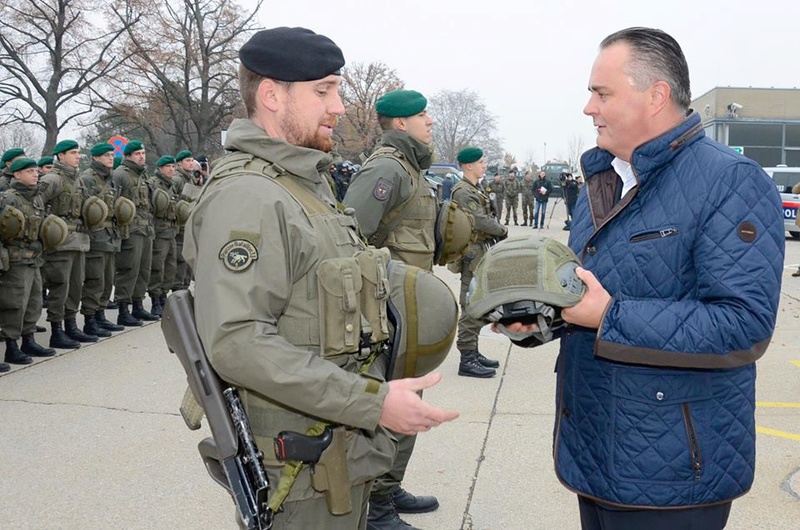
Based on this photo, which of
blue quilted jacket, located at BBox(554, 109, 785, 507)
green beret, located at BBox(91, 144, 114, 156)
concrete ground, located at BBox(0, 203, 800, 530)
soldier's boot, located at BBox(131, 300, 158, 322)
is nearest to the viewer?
blue quilted jacket, located at BBox(554, 109, 785, 507)

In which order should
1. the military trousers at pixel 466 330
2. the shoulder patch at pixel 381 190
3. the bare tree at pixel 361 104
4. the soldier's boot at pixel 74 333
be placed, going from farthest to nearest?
the bare tree at pixel 361 104 → the soldier's boot at pixel 74 333 → the military trousers at pixel 466 330 → the shoulder patch at pixel 381 190

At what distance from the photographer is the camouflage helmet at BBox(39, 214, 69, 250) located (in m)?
7.48

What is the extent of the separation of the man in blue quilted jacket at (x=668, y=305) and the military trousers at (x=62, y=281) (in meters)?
7.17

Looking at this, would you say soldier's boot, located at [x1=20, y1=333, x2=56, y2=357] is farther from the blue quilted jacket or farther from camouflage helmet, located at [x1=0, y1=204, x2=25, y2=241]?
the blue quilted jacket

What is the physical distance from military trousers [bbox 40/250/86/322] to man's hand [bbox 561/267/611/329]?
286 inches

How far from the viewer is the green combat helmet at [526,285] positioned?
198cm

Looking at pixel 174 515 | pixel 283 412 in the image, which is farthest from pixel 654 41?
pixel 174 515

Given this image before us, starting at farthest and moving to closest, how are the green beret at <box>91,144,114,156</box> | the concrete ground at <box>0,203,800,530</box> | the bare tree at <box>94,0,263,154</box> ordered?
the bare tree at <box>94,0,263,154</box> → the green beret at <box>91,144,114,156</box> → the concrete ground at <box>0,203,800,530</box>

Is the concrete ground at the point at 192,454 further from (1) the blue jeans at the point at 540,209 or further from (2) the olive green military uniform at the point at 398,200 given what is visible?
(1) the blue jeans at the point at 540,209

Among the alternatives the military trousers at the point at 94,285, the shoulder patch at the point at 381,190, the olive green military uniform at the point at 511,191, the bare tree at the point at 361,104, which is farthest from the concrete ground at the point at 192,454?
the bare tree at the point at 361,104

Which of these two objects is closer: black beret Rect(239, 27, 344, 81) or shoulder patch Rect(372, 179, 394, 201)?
black beret Rect(239, 27, 344, 81)

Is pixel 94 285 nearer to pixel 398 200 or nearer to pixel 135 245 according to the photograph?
pixel 135 245

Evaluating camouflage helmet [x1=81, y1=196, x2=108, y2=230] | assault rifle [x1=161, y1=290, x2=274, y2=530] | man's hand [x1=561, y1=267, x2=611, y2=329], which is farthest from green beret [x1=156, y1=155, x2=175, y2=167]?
man's hand [x1=561, y1=267, x2=611, y2=329]

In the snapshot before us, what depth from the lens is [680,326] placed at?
6.20ft
